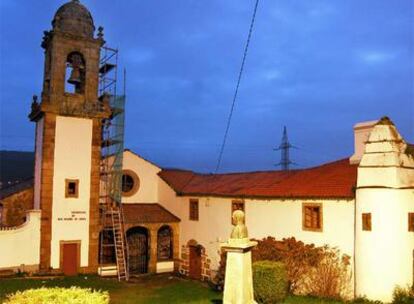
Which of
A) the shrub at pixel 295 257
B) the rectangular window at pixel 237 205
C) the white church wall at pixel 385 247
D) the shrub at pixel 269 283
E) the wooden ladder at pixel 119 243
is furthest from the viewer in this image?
the wooden ladder at pixel 119 243

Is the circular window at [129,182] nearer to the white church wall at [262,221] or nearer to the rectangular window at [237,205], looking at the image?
the white church wall at [262,221]

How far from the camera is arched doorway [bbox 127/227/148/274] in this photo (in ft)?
81.3

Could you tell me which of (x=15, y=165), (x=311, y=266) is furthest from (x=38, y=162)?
(x=15, y=165)

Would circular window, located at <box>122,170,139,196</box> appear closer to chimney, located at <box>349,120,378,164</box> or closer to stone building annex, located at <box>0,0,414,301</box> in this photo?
stone building annex, located at <box>0,0,414,301</box>

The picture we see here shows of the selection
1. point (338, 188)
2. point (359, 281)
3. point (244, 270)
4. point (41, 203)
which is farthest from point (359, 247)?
point (41, 203)

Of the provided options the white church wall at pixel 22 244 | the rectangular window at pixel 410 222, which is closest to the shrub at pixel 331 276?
the rectangular window at pixel 410 222

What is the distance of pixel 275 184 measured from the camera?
789 inches

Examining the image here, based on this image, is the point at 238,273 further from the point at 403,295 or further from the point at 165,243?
the point at 165,243

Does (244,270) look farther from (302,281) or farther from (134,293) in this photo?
(134,293)

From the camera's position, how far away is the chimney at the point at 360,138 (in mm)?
17969

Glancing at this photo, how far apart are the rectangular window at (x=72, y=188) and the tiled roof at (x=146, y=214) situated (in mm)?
3529

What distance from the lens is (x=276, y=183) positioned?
794 inches

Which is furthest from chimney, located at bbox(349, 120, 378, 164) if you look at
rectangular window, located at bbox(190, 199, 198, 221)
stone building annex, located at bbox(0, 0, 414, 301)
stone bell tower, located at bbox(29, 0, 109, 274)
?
stone bell tower, located at bbox(29, 0, 109, 274)

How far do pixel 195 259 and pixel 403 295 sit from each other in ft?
40.5
